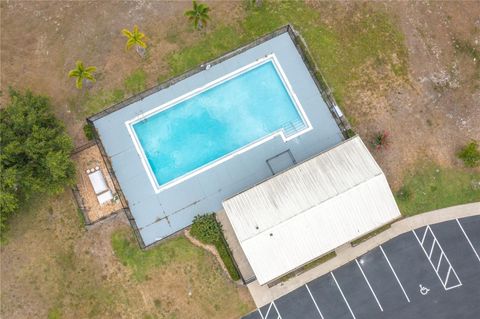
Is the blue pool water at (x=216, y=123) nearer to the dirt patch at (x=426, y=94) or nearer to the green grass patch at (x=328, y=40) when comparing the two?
the green grass patch at (x=328, y=40)

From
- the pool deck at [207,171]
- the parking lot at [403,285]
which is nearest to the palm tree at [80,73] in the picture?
the pool deck at [207,171]

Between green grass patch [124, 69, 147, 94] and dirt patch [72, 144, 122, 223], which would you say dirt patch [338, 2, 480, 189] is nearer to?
green grass patch [124, 69, 147, 94]

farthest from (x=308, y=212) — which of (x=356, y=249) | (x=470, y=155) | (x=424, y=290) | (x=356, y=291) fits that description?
(x=470, y=155)

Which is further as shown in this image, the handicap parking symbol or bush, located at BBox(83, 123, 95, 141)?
bush, located at BBox(83, 123, 95, 141)

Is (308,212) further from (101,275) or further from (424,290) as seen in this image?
(101,275)

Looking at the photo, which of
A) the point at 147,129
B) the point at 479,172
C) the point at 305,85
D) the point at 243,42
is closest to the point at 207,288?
the point at 147,129

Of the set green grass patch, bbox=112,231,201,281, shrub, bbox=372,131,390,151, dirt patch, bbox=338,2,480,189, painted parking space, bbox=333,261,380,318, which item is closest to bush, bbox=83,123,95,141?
green grass patch, bbox=112,231,201,281

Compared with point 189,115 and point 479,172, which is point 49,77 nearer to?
point 189,115
